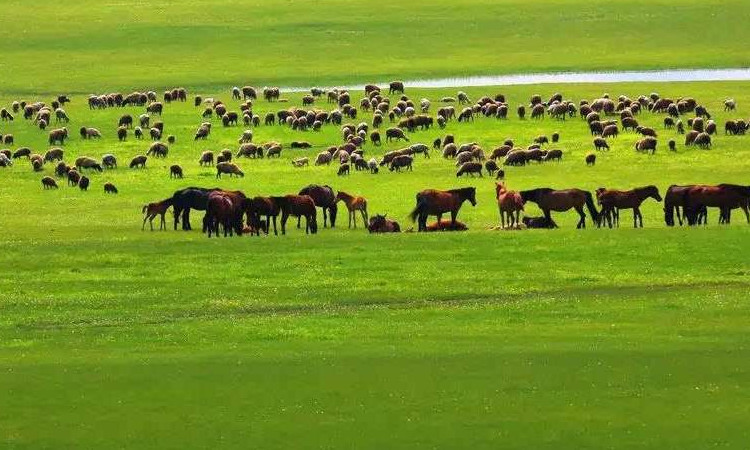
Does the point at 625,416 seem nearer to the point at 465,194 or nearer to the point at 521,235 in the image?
the point at 521,235

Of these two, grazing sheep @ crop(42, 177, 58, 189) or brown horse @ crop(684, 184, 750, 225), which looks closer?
brown horse @ crop(684, 184, 750, 225)

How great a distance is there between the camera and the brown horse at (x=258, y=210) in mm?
31797

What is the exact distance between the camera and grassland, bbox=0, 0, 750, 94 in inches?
2842

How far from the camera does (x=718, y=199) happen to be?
103 ft

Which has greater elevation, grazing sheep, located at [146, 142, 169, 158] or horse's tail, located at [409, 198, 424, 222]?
grazing sheep, located at [146, 142, 169, 158]

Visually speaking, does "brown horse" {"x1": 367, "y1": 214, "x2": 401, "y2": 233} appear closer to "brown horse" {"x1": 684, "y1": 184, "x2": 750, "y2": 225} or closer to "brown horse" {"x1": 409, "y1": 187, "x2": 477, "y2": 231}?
"brown horse" {"x1": 409, "y1": 187, "x2": 477, "y2": 231}

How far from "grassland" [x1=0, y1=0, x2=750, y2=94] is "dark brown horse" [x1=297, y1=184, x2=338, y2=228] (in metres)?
35.9

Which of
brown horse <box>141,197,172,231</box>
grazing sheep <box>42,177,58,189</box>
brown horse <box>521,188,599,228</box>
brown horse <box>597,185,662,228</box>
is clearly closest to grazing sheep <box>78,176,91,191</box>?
grazing sheep <box>42,177,58,189</box>

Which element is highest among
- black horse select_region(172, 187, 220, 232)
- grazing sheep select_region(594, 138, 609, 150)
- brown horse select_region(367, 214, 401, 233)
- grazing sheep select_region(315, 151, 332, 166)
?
grazing sheep select_region(594, 138, 609, 150)

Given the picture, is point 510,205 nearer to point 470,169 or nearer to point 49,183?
point 470,169

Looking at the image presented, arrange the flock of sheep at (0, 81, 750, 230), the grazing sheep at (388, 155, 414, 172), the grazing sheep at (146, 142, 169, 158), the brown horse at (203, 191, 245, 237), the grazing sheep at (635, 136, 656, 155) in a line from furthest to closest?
the grazing sheep at (146, 142, 169, 158), the grazing sheep at (635, 136, 656, 155), the flock of sheep at (0, 81, 750, 230), the grazing sheep at (388, 155, 414, 172), the brown horse at (203, 191, 245, 237)

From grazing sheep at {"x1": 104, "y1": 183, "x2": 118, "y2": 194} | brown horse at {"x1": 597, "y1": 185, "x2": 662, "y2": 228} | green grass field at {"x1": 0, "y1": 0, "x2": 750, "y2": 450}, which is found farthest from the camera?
grazing sheep at {"x1": 104, "y1": 183, "x2": 118, "y2": 194}

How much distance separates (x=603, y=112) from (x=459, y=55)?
75.0 ft

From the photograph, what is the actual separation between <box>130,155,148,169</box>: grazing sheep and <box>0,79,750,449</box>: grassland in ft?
25.1
